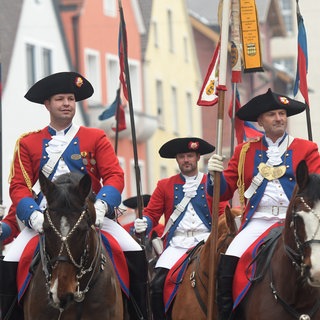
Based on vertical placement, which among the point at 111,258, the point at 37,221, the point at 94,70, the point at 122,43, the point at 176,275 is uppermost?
the point at 122,43

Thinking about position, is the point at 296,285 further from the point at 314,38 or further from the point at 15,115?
the point at 314,38

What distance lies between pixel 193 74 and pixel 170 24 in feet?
8.01

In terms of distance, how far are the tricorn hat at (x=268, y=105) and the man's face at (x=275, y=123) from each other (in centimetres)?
5

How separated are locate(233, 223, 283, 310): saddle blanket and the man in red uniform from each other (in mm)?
862

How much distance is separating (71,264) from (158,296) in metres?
4.80

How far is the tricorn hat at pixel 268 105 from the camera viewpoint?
14734 mm

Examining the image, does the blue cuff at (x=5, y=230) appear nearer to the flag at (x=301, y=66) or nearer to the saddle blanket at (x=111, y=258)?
the saddle blanket at (x=111, y=258)

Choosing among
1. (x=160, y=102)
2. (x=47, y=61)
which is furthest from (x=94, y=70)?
(x=160, y=102)

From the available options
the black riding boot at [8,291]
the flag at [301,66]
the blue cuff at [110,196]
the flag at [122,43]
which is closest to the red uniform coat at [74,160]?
the blue cuff at [110,196]

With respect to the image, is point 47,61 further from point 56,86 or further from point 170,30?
point 56,86

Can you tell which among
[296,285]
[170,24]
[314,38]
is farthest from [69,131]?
[314,38]

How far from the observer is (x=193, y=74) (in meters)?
59.6

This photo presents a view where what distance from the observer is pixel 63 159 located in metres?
14.3

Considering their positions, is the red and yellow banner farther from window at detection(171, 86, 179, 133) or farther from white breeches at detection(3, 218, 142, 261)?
window at detection(171, 86, 179, 133)
